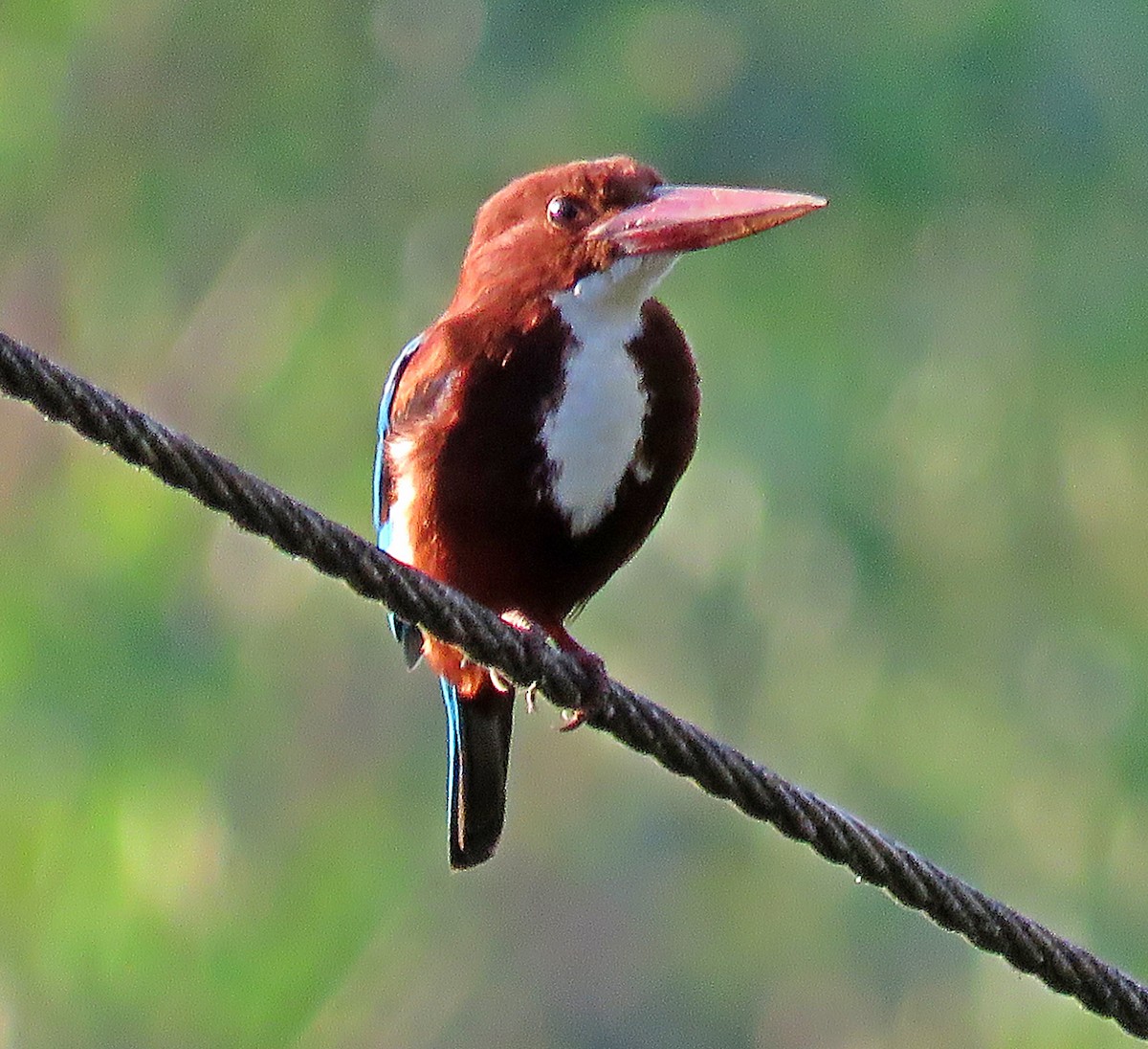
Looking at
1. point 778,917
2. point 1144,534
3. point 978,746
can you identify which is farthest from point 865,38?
point 778,917

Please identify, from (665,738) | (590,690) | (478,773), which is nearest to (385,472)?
(478,773)

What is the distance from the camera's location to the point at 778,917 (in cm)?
598

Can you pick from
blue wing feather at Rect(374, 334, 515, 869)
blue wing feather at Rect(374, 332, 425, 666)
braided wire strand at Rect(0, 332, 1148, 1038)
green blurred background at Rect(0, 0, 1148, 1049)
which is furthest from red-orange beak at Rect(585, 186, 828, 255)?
green blurred background at Rect(0, 0, 1148, 1049)

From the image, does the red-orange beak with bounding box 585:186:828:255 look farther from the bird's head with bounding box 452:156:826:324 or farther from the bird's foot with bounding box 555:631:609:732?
the bird's foot with bounding box 555:631:609:732

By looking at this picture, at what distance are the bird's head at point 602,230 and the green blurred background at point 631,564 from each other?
96.5 inches

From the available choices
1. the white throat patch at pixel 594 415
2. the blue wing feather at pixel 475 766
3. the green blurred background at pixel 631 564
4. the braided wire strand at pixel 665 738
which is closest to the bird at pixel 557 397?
the white throat patch at pixel 594 415

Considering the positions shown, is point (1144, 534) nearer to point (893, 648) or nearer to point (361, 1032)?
point (893, 648)

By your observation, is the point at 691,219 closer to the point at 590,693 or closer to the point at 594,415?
the point at 594,415

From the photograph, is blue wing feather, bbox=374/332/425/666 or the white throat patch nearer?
the white throat patch

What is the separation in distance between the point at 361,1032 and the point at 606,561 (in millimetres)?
3335

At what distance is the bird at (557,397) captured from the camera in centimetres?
273

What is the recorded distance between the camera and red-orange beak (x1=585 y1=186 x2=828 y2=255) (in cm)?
274

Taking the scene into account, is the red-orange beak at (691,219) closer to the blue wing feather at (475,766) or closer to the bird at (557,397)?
the bird at (557,397)

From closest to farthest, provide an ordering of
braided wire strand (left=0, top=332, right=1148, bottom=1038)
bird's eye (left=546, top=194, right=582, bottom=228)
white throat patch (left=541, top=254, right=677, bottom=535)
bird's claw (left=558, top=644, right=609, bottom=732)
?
braided wire strand (left=0, top=332, right=1148, bottom=1038) → bird's claw (left=558, top=644, right=609, bottom=732) → white throat patch (left=541, top=254, right=677, bottom=535) → bird's eye (left=546, top=194, right=582, bottom=228)
